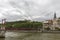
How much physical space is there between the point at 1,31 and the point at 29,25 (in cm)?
5173

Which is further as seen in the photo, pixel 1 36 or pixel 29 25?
pixel 29 25

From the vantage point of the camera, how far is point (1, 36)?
30.0m

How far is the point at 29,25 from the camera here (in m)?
82.1

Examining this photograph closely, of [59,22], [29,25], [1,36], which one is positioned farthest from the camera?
[59,22]

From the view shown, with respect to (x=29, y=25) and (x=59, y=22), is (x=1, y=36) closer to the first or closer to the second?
(x=29, y=25)

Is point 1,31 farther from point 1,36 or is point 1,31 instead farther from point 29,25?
point 29,25

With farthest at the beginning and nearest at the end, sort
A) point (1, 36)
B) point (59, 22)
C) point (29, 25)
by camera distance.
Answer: point (59, 22) < point (29, 25) < point (1, 36)

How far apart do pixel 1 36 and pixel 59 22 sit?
66403 mm

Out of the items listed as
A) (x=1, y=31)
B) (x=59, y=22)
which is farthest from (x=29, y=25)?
(x=1, y=31)

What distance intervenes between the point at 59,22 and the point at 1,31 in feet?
216

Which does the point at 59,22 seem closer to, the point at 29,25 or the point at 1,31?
the point at 29,25

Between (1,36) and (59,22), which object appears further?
(59,22)

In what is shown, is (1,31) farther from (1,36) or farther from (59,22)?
(59,22)

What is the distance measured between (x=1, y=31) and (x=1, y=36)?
1.06m
